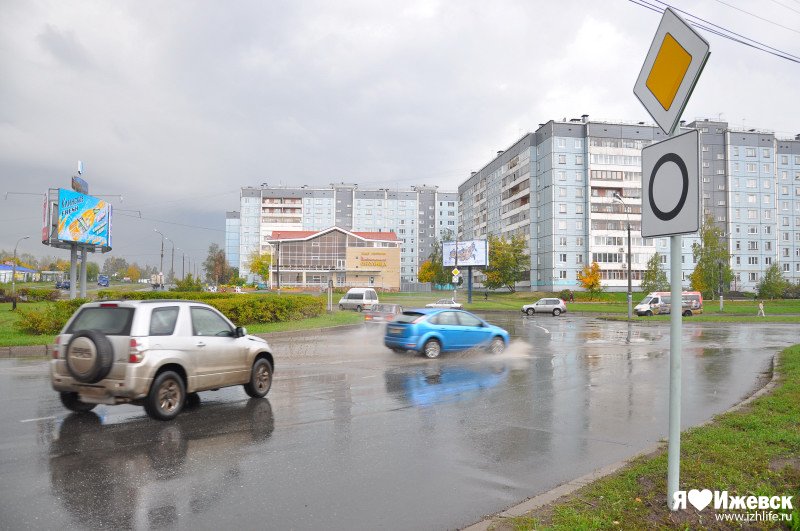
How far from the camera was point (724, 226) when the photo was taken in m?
89.3

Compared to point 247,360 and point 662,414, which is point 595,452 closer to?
point 662,414

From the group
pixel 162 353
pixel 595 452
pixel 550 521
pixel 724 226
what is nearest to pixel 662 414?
pixel 595 452

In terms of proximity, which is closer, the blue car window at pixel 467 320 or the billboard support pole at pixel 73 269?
the blue car window at pixel 467 320

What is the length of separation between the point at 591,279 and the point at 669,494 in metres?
69.2

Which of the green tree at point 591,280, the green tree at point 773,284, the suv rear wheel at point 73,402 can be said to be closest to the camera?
the suv rear wheel at point 73,402

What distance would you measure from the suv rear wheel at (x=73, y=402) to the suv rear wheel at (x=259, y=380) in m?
2.48

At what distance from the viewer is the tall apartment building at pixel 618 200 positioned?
81.9m

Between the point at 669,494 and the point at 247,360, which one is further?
Answer: the point at 247,360

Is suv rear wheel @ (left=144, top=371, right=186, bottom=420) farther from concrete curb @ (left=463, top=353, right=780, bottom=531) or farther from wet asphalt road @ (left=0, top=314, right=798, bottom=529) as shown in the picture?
concrete curb @ (left=463, top=353, right=780, bottom=531)

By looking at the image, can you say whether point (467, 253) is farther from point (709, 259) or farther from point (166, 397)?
point (166, 397)

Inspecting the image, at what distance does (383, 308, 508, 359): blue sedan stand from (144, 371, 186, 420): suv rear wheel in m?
8.47

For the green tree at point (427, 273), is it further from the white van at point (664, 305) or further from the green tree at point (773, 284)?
the white van at point (664, 305)

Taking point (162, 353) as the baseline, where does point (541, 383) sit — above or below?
below

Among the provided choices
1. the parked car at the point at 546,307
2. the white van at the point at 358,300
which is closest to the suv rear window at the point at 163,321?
the white van at the point at 358,300
